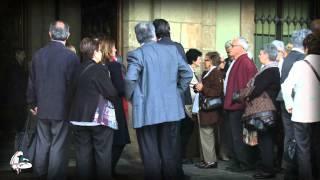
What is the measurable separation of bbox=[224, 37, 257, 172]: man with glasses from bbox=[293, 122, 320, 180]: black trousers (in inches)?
52.4

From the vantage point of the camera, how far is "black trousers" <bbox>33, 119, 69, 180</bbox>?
6762mm

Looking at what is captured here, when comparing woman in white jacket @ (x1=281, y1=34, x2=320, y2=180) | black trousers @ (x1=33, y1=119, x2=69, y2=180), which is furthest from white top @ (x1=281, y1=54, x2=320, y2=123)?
black trousers @ (x1=33, y1=119, x2=69, y2=180)

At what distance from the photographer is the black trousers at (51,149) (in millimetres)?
6762

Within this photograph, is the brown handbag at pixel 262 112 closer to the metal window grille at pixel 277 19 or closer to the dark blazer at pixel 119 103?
the dark blazer at pixel 119 103

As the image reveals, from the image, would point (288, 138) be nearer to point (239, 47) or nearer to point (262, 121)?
point (262, 121)

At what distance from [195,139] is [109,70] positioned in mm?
2610

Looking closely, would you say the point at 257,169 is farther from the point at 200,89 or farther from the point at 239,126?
the point at 200,89

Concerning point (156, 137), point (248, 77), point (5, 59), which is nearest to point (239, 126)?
point (248, 77)

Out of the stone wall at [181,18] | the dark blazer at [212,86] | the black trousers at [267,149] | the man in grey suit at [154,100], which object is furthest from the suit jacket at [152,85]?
the stone wall at [181,18]

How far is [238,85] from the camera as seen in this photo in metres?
7.96

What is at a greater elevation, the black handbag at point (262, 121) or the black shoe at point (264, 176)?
the black handbag at point (262, 121)

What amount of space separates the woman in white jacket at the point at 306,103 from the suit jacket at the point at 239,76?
115cm

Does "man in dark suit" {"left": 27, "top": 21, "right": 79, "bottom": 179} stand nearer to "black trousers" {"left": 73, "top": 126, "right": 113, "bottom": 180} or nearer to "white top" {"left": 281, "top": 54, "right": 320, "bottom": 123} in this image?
"black trousers" {"left": 73, "top": 126, "right": 113, "bottom": 180}

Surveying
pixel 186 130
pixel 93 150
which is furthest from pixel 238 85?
pixel 93 150
